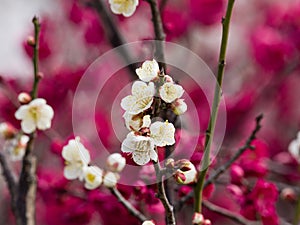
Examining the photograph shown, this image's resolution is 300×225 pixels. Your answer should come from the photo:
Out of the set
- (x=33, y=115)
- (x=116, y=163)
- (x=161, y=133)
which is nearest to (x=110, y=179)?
(x=116, y=163)

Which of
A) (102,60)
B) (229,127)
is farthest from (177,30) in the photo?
(229,127)

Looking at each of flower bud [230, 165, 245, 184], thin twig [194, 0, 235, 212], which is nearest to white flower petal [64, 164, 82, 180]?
thin twig [194, 0, 235, 212]

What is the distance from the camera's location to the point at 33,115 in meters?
1.37

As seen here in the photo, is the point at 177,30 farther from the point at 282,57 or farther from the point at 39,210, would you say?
the point at 39,210

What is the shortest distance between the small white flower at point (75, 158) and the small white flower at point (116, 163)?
5 centimetres

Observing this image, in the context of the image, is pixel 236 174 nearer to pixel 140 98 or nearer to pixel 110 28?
pixel 140 98

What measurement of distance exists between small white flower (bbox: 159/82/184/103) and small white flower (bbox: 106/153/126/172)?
0.36m

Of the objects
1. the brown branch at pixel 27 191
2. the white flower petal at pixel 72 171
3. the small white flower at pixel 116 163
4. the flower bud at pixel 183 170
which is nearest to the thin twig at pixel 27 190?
the brown branch at pixel 27 191

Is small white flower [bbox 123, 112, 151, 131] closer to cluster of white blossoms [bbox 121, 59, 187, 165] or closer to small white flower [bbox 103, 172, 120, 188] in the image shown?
cluster of white blossoms [bbox 121, 59, 187, 165]

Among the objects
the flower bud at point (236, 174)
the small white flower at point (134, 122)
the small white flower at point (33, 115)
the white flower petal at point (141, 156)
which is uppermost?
the flower bud at point (236, 174)

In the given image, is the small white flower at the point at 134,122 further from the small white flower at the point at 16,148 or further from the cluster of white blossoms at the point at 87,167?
the small white flower at the point at 16,148

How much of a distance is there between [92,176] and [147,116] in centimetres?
41

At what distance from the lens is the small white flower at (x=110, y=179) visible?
1.23 meters

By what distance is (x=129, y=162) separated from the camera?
1.35 metres
